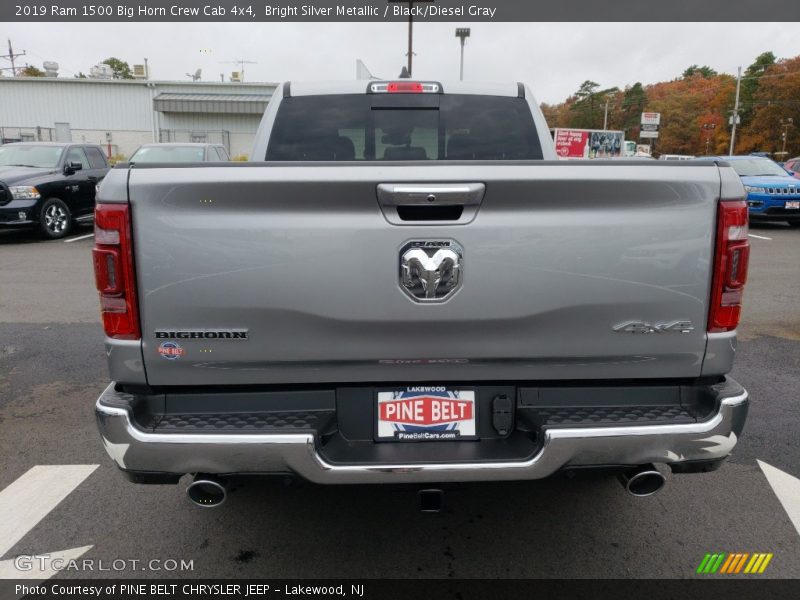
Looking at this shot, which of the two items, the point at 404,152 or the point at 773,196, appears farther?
the point at 773,196

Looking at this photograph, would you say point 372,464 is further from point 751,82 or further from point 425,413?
point 751,82

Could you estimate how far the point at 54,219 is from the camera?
42.0 feet

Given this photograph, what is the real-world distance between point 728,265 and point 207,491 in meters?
2.04

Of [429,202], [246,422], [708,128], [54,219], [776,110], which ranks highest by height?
[776,110]

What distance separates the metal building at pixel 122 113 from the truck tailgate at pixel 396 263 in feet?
132

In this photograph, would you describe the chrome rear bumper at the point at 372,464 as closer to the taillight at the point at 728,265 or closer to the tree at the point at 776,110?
the taillight at the point at 728,265

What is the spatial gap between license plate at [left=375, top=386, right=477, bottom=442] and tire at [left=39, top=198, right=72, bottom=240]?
12141 mm

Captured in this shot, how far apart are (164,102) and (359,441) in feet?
137

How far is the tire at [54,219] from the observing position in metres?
12.5

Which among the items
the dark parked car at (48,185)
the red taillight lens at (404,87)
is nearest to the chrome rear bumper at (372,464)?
the red taillight lens at (404,87)

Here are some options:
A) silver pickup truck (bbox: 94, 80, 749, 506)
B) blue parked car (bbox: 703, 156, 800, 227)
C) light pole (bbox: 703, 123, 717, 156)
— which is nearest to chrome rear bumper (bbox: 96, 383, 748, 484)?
silver pickup truck (bbox: 94, 80, 749, 506)

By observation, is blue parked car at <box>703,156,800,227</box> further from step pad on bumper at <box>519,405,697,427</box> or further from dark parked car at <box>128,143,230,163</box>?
step pad on bumper at <box>519,405,697,427</box>

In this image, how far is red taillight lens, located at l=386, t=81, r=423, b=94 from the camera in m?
4.19

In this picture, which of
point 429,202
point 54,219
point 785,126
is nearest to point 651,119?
point 785,126
